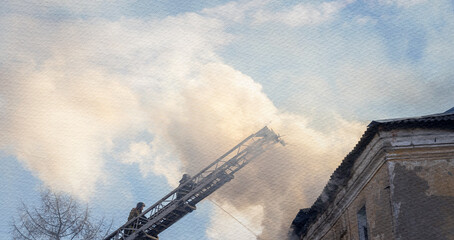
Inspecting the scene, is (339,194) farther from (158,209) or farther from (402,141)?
(158,209)

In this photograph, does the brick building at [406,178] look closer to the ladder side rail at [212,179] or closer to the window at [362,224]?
the window at [362,224]

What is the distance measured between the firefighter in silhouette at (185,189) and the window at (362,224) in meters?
6.99

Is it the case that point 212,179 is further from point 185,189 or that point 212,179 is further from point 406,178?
point 406,178

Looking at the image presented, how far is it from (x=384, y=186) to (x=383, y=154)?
83cm

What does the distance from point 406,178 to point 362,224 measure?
2750mm

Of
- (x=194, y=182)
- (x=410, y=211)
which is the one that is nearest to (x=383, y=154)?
(x=410, y=211)

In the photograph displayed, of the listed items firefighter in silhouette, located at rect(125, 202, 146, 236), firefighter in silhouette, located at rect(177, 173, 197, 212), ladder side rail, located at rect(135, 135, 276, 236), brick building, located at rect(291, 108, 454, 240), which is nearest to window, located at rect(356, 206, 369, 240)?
brick building, located at rect(291, 108, 454, 240)

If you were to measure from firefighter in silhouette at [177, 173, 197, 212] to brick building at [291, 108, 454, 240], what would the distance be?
692 cm

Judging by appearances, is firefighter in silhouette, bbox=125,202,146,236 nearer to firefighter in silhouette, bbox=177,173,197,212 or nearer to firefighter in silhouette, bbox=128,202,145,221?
firefighter in silhouette, bbox=128,202,145,221

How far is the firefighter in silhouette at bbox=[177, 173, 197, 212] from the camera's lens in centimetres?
1625

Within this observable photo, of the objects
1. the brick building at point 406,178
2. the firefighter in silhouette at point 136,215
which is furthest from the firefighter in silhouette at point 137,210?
the brick building at point 406,178

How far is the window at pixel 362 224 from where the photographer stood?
11803mm

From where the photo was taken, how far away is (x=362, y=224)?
11945 millimetres

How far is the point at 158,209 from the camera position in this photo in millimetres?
16359
